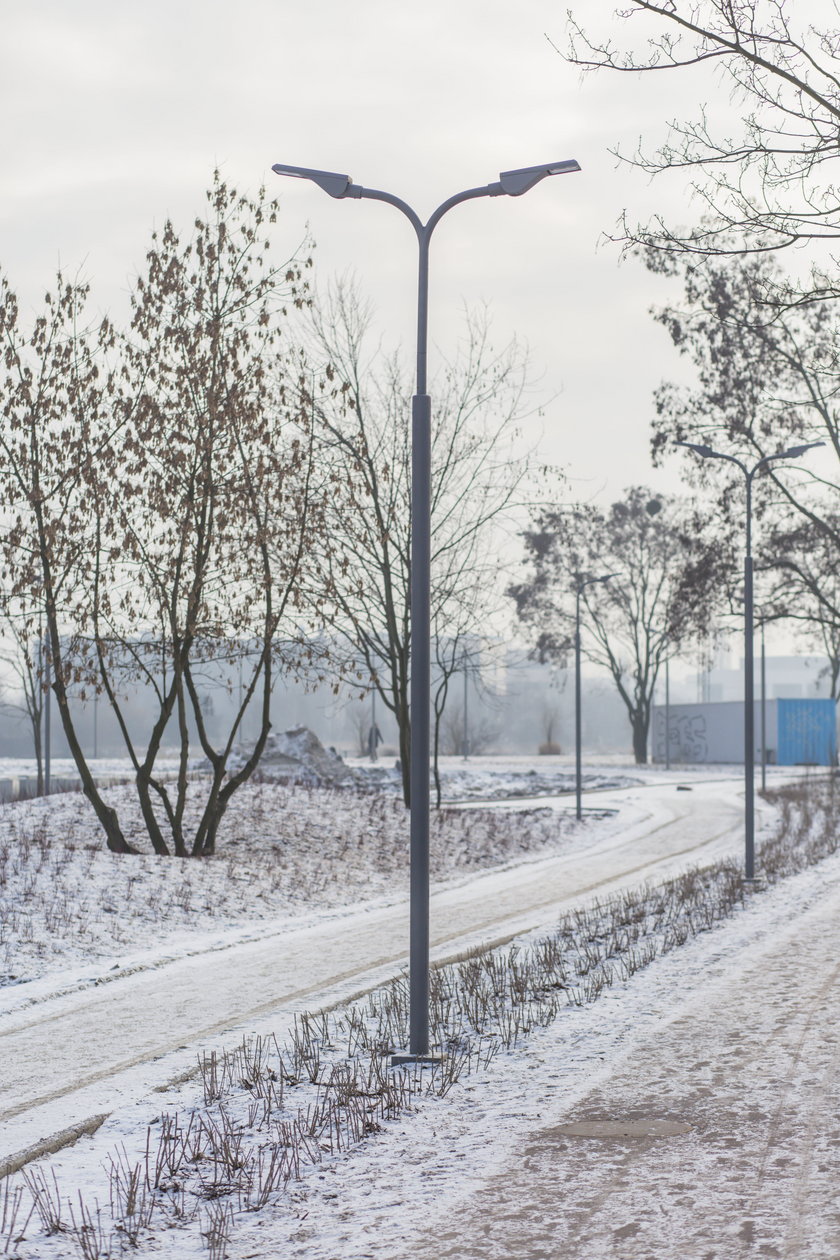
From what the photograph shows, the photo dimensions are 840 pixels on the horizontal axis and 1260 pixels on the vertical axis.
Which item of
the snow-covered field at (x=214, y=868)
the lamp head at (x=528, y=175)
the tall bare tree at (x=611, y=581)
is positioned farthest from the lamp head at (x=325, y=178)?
the tall bare tree at (x=611, y=581)

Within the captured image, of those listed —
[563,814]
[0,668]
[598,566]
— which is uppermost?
[598,566]

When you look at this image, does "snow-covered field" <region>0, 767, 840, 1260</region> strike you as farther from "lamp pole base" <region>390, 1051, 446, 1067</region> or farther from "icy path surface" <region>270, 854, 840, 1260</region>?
"lamp pole base" <region>390, 1051, 446, 1067</region>

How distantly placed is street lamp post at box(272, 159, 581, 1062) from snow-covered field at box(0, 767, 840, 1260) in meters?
0.74

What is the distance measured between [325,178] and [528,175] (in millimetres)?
1366

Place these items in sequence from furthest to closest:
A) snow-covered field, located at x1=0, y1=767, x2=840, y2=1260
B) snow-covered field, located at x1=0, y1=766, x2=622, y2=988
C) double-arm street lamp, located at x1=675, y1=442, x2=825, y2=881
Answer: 1. double-arm street lamp, located at x1=675, y1=442, x2=825, y2=881
2. snow-covered field, located at x1=0, y1=766, x2=622, y2=988
3. snow-covered field, located at x1=0, y1=767, x2=840, y2=1260

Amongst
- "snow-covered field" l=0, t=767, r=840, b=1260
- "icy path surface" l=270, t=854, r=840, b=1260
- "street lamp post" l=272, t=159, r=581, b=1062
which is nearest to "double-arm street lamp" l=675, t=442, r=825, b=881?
"snow-covered field" l=0, t=767, r=840, b=1260

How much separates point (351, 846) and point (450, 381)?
10166mm

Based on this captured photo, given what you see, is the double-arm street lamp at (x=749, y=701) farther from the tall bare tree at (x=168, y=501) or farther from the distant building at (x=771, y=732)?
the distant building at (x=771, y=732)

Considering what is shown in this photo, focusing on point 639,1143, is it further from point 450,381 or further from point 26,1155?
point 450,381

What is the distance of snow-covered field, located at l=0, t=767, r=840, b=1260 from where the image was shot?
17.6 ft

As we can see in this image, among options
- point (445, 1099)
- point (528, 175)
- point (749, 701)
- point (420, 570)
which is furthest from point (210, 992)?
point (749, 701)

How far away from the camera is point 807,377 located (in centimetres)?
3209

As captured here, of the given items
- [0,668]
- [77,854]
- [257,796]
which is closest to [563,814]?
[257,796]

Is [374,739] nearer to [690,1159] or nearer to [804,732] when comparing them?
[804,732]
